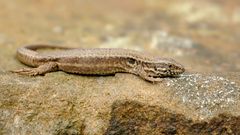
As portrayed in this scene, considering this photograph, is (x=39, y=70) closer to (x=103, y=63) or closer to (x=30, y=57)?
(x=30, y=57)

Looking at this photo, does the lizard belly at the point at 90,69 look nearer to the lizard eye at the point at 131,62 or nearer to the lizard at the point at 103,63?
the lizard at the point at 103,63

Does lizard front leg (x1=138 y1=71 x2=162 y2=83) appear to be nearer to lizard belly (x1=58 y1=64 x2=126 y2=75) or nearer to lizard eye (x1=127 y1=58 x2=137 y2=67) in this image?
lizard eye (x1=127 y1=58 x2=137 y2=67)

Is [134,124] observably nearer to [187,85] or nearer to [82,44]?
[187,85]

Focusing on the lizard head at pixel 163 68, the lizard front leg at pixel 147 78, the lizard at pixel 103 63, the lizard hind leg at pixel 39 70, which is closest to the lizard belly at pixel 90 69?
the lizard at pixel 103 63

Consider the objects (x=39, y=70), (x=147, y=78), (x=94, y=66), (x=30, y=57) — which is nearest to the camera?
(x=147, y=78)

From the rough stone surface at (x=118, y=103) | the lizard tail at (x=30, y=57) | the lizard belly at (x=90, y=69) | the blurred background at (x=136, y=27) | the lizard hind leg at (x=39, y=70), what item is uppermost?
the blurred background at (x=136, y=27)

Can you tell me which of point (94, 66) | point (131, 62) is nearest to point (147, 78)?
point (131, 62)
